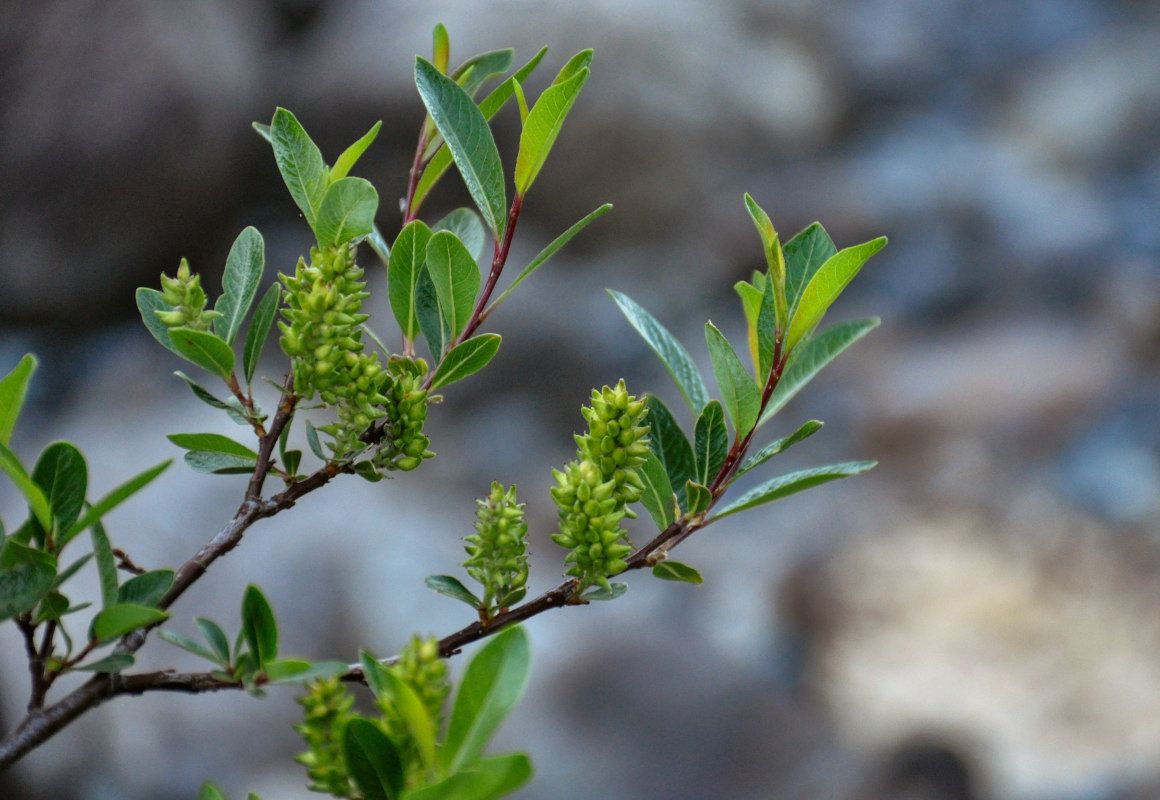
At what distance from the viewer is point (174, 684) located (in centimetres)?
40

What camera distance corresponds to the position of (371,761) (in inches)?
11.5

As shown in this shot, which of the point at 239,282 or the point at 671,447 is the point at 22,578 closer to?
the point at 239,282

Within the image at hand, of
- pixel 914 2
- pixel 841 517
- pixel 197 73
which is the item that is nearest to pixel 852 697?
pixel 841 517

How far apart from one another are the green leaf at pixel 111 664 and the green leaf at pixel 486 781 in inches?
7.4

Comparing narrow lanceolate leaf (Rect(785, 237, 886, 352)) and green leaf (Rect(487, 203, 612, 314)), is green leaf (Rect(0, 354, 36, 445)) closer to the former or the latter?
green leaf (Rect(487, 203, 612, 314))

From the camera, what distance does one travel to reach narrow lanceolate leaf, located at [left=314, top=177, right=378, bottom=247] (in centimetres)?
38

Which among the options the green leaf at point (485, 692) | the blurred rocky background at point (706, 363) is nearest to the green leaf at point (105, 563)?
the green leaf at point (485, 692)

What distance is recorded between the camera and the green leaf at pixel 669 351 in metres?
0.46

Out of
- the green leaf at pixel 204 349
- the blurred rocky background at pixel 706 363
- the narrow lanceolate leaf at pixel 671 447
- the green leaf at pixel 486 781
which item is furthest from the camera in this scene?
the blurred rocky background at pixel 706 363

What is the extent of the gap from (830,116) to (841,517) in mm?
1466

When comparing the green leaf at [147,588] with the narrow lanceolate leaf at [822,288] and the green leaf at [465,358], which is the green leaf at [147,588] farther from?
the narrow lanceolate leaf at [822,288]

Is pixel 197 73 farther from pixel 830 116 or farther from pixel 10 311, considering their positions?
pixel 830 116

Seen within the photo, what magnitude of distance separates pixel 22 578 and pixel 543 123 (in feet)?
0.94

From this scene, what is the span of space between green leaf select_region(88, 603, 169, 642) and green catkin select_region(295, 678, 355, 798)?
78mm
